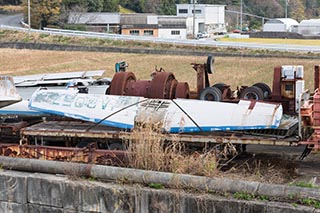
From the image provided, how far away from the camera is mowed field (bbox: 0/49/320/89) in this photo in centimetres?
2697

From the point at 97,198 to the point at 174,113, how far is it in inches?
127

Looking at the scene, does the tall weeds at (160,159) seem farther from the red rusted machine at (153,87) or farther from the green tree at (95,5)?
the green tree at (95,5)

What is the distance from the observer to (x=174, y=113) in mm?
9727

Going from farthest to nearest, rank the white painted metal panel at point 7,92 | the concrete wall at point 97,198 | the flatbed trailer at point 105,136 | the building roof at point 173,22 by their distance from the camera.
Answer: the building roof at point 173,22
the white painted metal panel at point 7,92
the flatbed trailer at point 105,136
the concrete wall at point 97,198

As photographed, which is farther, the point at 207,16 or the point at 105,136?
the point at 207,16

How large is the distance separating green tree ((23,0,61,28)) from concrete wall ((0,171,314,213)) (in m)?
54.7

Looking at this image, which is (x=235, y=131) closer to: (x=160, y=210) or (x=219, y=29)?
(x=160, y=210)

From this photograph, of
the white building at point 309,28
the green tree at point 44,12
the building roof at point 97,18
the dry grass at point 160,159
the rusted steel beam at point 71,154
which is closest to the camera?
the dry grass at point 160,159

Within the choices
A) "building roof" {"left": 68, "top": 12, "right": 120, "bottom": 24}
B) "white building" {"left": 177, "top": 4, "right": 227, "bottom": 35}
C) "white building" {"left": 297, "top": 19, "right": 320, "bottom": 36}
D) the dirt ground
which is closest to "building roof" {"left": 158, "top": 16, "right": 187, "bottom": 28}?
"building roof" {"left": 68, "top": 12, "right": 120, "bottom": 24}

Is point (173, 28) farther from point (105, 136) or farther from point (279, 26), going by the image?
point (105, 136)

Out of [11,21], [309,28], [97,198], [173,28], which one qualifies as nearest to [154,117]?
[97,198]

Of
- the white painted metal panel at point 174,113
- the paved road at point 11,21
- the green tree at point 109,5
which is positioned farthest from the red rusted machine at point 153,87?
the green tree at point 109,5

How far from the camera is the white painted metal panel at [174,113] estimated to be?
9414mm

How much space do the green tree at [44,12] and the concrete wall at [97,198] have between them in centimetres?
5474
